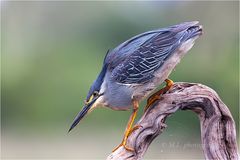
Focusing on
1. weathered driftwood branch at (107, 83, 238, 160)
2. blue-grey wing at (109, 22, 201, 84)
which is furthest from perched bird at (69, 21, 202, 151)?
weathered driftwood branch at (107, 83, 238, 160)

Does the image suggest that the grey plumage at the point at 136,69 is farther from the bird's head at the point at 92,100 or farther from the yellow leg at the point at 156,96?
the yellow leg at the point at 156,96

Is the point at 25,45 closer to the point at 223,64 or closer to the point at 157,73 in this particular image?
the point at 223,64

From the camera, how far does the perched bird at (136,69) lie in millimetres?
4441

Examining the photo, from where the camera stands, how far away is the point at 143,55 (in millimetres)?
4500

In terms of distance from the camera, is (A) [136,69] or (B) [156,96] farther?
(B) [156,96]

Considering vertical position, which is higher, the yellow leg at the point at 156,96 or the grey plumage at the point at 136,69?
the grey plumage at the point at 136,69

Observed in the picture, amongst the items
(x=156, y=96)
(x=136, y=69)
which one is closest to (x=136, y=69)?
(x=136, y=69)

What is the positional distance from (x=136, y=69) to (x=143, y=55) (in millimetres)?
137

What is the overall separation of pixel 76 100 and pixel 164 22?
8.35 feet

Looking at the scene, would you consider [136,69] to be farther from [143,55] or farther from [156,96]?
[156,96]

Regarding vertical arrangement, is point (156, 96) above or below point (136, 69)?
below

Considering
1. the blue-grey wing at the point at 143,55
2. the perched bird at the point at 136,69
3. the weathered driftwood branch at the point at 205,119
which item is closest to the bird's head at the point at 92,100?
the perched bird at the point at 136,69

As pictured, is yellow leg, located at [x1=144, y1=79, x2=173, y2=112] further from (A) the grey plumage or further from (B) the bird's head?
(B) the bird's head

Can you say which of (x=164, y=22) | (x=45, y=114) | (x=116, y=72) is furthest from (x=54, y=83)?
(x=116, y=72)
